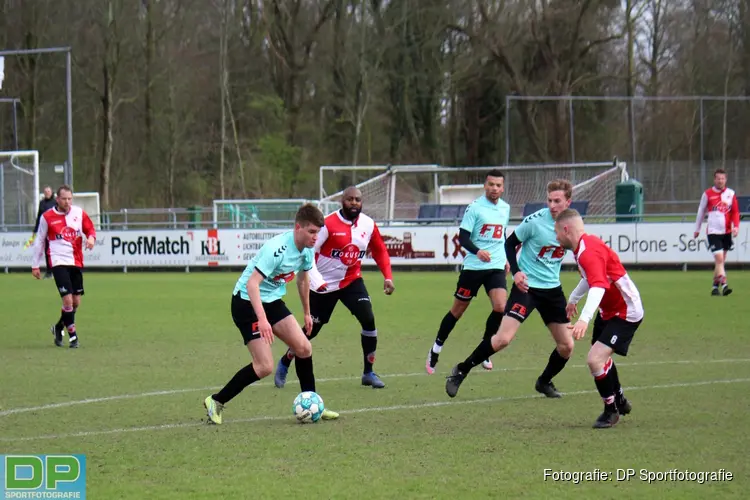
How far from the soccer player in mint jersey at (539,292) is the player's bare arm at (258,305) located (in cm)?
223

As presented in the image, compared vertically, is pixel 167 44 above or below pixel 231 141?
above

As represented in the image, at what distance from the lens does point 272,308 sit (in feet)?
28.1

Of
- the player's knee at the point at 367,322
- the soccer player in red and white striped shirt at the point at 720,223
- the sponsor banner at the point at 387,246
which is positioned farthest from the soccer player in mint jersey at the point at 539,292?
the sponsor banner at the point at 387,246

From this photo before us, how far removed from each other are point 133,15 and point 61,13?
114 inches

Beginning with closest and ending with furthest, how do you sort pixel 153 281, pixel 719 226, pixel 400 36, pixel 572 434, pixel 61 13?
pixel 572 434, pixel 719 226, pixel 153 281, pixel 61 13, pixel 400 36

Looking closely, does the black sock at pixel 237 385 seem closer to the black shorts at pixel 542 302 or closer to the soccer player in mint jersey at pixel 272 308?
the soccer player in mint jersey at pixel 272 308

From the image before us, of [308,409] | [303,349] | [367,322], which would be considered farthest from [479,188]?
[308,409]

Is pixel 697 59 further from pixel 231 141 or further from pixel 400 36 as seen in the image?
pixel 231 141

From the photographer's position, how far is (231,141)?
51375mm

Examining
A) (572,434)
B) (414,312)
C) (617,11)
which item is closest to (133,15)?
(617,11)

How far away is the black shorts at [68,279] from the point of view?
14.4 meters

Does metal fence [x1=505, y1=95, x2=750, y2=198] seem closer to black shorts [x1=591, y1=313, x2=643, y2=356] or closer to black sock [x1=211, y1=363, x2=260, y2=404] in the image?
black shorts [x1=591, y1=313, x2=643, y2=356]

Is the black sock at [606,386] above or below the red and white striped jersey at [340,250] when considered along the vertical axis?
below

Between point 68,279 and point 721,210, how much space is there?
38.9 ft
